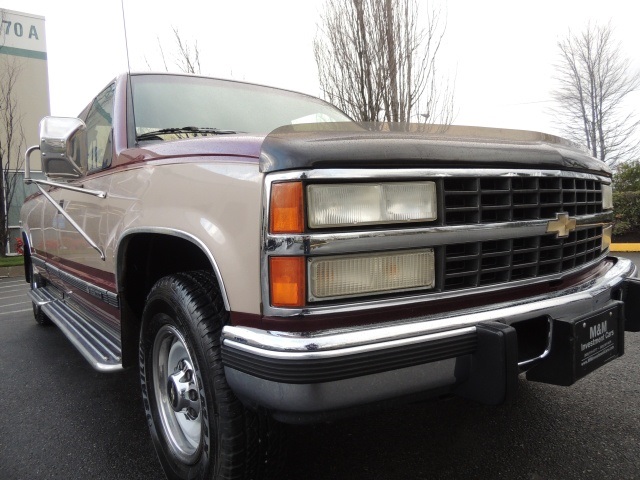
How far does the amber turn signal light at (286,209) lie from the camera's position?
135 cm

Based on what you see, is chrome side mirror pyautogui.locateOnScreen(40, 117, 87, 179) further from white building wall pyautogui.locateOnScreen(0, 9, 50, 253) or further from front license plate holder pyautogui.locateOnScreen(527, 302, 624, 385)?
white building wall pyautogui.locateOnScreen(0, 9, 50, 253)

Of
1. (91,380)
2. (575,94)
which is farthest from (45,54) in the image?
(575,94)

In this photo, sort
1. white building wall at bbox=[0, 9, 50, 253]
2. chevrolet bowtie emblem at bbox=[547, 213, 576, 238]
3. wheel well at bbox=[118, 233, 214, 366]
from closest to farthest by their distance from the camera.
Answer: chevrolet bowtie emblem at bbox=[547, 213, 576, 238] → wheel well at bbox=[118, 233, 214, 366] → white building wall at bbox=[0, 9, 50, 253]

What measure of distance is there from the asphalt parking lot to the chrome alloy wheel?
10.0 inches

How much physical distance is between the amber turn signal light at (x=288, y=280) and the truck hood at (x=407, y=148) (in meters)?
0.26

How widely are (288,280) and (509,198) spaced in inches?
33.5

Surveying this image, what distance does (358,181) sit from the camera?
1411mm

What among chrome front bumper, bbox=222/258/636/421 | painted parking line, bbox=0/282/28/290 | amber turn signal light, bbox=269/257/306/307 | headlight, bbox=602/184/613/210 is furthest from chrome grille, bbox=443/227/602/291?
painted parking line, bbox=0/282/28/290

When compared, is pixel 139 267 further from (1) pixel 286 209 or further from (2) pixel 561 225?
(2) pixel 561 225

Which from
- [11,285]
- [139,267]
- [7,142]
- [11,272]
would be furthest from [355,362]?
[7,142]

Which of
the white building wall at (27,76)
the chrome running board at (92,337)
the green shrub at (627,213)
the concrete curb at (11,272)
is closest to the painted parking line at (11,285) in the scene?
the concrete curb at (11,272)

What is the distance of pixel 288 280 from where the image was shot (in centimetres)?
136

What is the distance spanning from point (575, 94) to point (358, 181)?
22628 mm

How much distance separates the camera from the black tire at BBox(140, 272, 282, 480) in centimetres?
152
